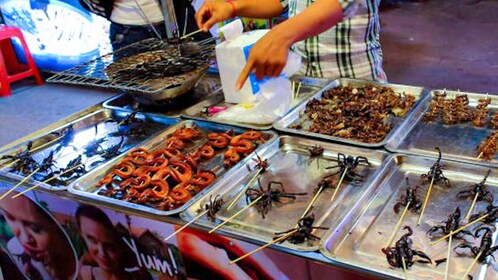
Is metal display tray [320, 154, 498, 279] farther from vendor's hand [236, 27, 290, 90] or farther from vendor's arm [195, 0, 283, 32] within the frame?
vendor's arm [195, 0, 283, 32]

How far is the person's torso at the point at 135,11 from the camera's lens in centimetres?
354

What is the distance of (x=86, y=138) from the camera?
228 centimetres

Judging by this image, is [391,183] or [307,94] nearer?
[391,183]

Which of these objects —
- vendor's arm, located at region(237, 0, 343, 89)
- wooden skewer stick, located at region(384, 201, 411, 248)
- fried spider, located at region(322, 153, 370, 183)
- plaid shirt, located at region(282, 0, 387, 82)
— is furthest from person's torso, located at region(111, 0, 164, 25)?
wooden skewer stick, located at region(384, 201, 411, 248)

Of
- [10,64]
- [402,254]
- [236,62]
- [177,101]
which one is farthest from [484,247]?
[10,64]

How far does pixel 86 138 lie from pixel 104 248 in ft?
2.06

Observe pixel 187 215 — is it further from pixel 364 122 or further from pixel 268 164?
pixel 364 122

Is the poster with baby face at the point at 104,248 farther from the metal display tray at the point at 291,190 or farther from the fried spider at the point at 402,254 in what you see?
the fried spider at the point at 402,254

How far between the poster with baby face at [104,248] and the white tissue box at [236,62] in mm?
874

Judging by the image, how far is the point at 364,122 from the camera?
6.78 ft

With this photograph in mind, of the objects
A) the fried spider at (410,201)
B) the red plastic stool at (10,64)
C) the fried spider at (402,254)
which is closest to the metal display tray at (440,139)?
the fried spider at (410,201)

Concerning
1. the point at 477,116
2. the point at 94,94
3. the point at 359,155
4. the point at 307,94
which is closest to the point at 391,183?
the point at 359,155

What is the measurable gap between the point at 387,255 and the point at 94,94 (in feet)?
16.8

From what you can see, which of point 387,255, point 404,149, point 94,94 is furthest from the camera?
point 94,94
